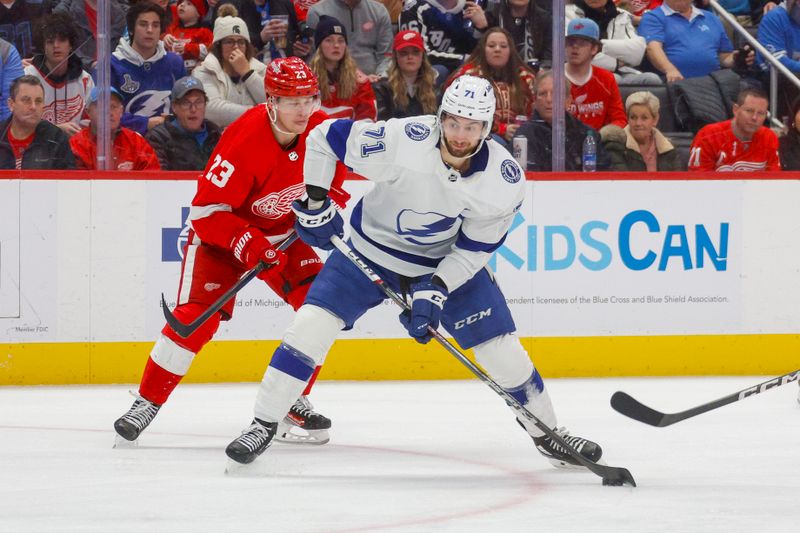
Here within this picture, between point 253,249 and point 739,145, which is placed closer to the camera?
point 253,249

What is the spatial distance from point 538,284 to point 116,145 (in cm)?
200

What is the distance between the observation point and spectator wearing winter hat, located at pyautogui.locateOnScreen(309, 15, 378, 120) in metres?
6.10

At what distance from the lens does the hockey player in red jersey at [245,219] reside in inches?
163

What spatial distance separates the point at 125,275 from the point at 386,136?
96.6 inches

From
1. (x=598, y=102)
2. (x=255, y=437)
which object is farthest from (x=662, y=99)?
(x=255, y=437)

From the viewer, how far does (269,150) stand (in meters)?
4.23

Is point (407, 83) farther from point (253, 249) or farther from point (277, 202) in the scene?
point (253, 249)

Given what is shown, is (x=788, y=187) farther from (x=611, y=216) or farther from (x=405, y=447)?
(x=405, y=447)

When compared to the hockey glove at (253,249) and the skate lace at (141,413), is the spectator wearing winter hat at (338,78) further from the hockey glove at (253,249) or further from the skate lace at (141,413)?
the skate lace at (141,413)

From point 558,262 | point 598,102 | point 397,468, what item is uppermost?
point 598,102

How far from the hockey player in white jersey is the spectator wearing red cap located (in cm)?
229

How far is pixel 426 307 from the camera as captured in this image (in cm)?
357

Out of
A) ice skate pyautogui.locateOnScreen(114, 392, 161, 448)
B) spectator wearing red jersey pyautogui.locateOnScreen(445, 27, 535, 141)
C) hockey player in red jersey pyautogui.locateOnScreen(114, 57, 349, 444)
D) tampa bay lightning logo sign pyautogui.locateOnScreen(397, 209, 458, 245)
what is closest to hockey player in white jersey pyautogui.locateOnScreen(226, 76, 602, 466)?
tampa bay lightning logo sign pyautogui.locateOnScreen(397, 209, 458, 245)

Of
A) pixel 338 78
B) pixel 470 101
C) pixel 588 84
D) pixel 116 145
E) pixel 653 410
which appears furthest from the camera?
pixel 588 84
